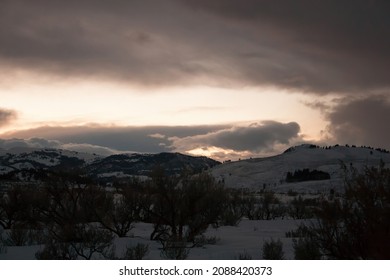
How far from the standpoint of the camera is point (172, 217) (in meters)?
14.3

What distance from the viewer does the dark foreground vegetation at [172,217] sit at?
7812 mm

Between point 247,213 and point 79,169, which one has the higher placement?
point 79,169

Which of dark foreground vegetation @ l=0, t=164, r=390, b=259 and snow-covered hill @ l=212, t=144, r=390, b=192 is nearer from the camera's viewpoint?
dark foreground vegetation @ l=0, t=164, r=390, b=259

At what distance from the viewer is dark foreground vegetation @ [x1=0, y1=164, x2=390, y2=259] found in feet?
25.6

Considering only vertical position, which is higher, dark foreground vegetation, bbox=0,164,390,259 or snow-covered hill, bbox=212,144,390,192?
snow-covered hill, bbox=212,144,390,192

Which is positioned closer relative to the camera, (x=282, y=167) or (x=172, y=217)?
(x=172, y=217)

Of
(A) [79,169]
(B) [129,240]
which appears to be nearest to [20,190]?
(A) [79,169]

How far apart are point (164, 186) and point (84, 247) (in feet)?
12.2

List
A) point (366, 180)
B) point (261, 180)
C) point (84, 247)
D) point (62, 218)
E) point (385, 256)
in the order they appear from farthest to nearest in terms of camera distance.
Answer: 1. point (261, 180)
2. point (62, 218)
3. point (84, 247)
4. point (366, 180)
5. point (385, 256)

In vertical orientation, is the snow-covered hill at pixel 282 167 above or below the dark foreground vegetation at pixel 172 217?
above

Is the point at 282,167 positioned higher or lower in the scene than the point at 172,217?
higher

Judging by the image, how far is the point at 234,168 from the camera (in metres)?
175

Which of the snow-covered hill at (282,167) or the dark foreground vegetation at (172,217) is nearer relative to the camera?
the dark foreground vegetation at (172,217)
